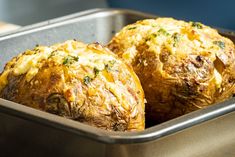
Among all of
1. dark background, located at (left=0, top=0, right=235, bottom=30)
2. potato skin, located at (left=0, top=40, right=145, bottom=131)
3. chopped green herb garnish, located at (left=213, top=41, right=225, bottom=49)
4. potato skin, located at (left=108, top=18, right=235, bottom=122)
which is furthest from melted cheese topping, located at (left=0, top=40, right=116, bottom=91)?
dark background, located at (left=0, top=0, right=235, bottom=30)

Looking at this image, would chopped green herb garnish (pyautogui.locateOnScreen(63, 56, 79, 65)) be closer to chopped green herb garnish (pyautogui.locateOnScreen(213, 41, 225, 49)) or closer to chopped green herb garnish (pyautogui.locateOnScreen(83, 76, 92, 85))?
chopped green herb garnish (pyautogui.locateOnScreen(83, 76, 92, 85))

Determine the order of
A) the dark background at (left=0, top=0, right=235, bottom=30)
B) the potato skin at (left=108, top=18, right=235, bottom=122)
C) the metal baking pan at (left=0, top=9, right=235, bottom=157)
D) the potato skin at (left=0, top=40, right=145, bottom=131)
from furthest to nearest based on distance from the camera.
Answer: the dark background at (left=0, top=0, right=235, bottom=30)
the potato skin at (left=108, top=18, right=235, bottom=122)
the potato skin at (left=0, top=40, right=145, bottom=131)
the metal baking pan at (left=0, top=9, right=235, bottom=157)

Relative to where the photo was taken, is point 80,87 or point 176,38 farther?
point 176,38

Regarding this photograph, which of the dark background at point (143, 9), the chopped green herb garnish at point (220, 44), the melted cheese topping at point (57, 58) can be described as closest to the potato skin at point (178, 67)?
the chopped green herb garnish at point (220, 44)

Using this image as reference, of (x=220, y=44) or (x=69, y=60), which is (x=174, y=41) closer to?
(x=220, y=44)

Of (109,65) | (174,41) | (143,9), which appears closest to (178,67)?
(174,41)

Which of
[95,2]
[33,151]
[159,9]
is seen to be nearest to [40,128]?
[33,151]
